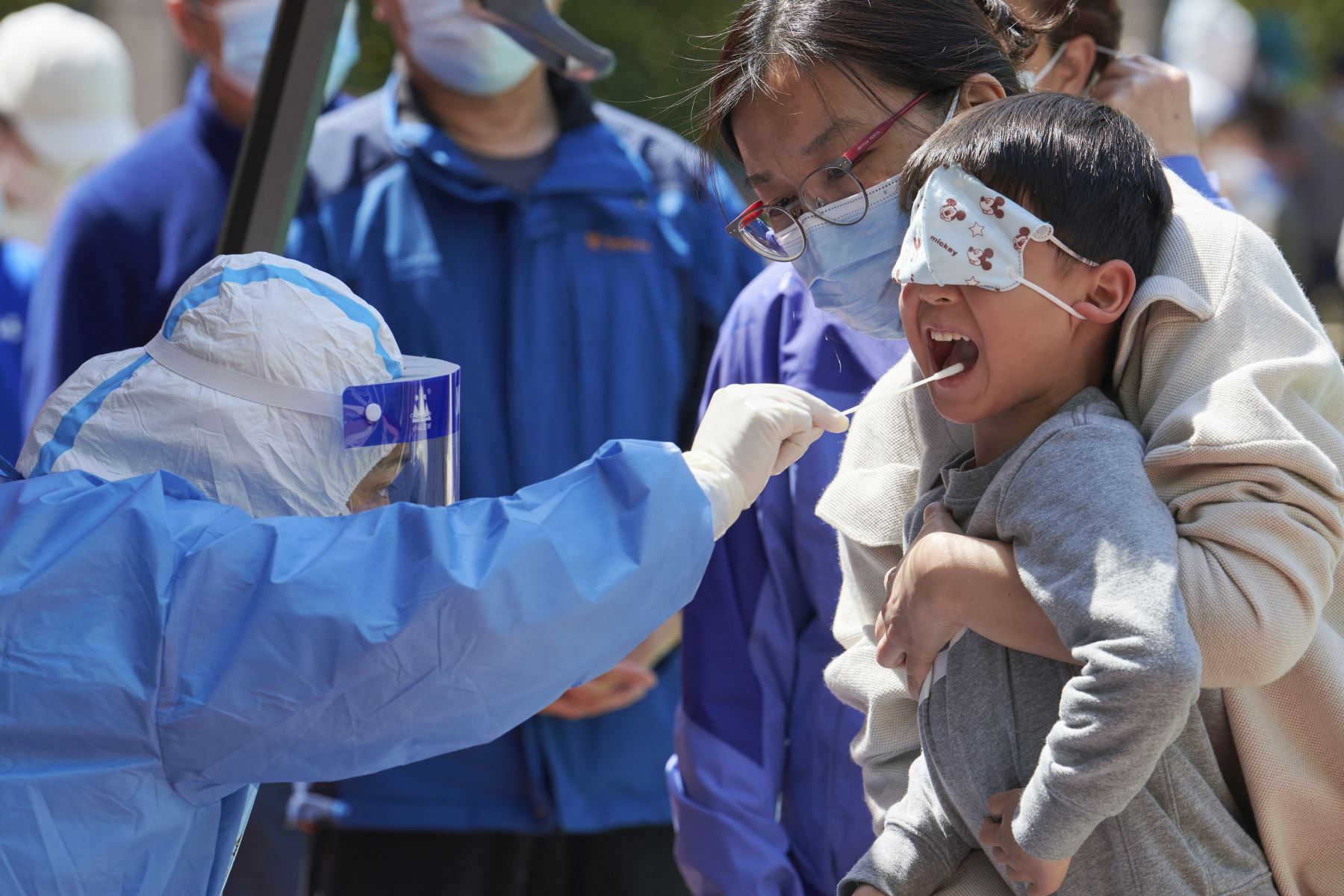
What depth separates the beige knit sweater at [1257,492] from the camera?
1.51 meters

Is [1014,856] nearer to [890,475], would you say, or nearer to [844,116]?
[890,475]

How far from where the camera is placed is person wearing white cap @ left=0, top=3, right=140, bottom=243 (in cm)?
636

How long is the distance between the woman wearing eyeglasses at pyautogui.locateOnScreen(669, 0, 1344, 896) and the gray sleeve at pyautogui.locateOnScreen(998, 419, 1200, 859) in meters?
0.06

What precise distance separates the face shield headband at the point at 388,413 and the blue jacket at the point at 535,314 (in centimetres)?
128

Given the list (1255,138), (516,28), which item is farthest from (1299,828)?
(1255,138)

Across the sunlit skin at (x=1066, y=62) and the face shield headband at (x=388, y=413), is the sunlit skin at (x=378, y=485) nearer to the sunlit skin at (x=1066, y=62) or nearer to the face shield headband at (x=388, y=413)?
the face shield headband at (x=388, y=413)

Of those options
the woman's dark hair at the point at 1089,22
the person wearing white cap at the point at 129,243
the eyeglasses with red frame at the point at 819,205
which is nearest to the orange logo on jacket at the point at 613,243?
the person wearing white cap at the point at 129,243

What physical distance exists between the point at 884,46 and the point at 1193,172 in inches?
26.3

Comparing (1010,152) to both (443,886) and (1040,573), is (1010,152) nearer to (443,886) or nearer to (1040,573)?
(1040,573)

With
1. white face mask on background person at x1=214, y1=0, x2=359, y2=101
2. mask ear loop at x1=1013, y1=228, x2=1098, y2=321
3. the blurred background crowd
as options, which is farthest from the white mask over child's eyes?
the blurred background crowd

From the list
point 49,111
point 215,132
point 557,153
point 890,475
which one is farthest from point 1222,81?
point 890,475

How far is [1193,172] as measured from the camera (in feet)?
7.96

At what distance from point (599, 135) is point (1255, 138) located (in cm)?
876

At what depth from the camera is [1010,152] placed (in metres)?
1.68
